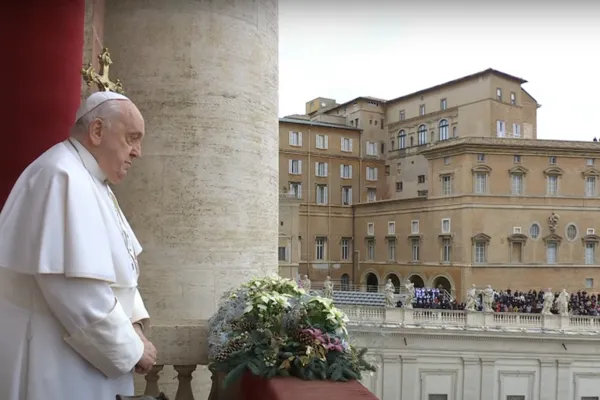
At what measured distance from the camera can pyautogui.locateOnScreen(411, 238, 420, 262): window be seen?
35184mm

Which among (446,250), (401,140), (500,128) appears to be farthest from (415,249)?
(401,140)

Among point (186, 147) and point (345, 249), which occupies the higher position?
point (186, 147)

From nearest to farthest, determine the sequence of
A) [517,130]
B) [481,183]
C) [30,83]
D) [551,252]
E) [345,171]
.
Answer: [30,83]
[481,183]
[551,252]
[517,130]
[345,171]

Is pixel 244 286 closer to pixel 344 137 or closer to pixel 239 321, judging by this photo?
pixel 239 321

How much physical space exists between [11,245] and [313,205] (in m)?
37.2

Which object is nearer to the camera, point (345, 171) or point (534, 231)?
point (534, 231)

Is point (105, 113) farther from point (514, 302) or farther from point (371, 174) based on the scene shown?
point (371, 174)

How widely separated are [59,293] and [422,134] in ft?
132

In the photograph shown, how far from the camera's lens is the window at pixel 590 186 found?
3391 cm

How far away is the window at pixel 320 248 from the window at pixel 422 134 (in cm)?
962

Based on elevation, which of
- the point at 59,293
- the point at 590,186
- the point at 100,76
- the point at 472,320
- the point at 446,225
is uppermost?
the point at 590,186

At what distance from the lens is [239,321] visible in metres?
3.04

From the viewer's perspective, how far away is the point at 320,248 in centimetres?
3838

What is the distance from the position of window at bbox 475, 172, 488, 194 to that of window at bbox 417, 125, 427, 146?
816 cm
